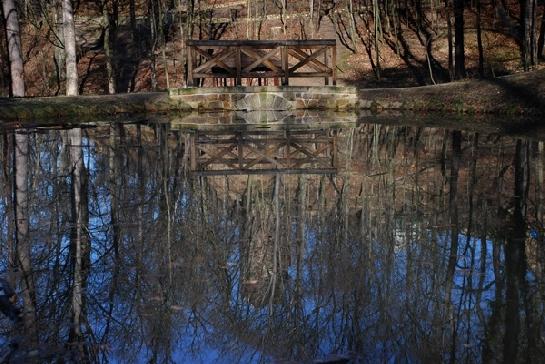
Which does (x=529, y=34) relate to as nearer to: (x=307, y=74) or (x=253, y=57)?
(x=307, y=74)

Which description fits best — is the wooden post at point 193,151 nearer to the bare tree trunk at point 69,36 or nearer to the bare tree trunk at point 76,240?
the bare tree trunk at point 76,240

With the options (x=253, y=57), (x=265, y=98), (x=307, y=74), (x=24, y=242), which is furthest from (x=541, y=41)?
(x=24, y=242)

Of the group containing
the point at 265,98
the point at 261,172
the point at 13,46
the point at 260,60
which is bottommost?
the point at 261,172

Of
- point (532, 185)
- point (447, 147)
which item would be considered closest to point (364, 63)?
point (447, 147)

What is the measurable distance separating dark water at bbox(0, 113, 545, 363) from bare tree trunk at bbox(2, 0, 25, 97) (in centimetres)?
957

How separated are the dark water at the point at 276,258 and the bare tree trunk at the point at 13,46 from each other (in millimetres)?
9569

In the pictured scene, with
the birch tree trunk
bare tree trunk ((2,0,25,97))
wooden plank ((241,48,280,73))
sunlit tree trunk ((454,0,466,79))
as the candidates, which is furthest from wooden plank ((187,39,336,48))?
the birch tree trunk

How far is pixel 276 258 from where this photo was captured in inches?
164

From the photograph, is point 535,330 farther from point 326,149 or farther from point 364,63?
point 364,63

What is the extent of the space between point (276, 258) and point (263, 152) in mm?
4504

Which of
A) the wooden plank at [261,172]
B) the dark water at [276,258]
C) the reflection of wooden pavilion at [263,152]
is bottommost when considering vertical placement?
the dark water at [276,258]

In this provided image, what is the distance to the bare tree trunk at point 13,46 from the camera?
16656 millimetres

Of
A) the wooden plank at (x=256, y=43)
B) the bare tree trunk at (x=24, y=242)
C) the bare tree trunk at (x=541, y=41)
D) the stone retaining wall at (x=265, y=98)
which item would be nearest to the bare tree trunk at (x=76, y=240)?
the bare tree trunk at (x=24, y=242)

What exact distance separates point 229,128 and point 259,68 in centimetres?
772
